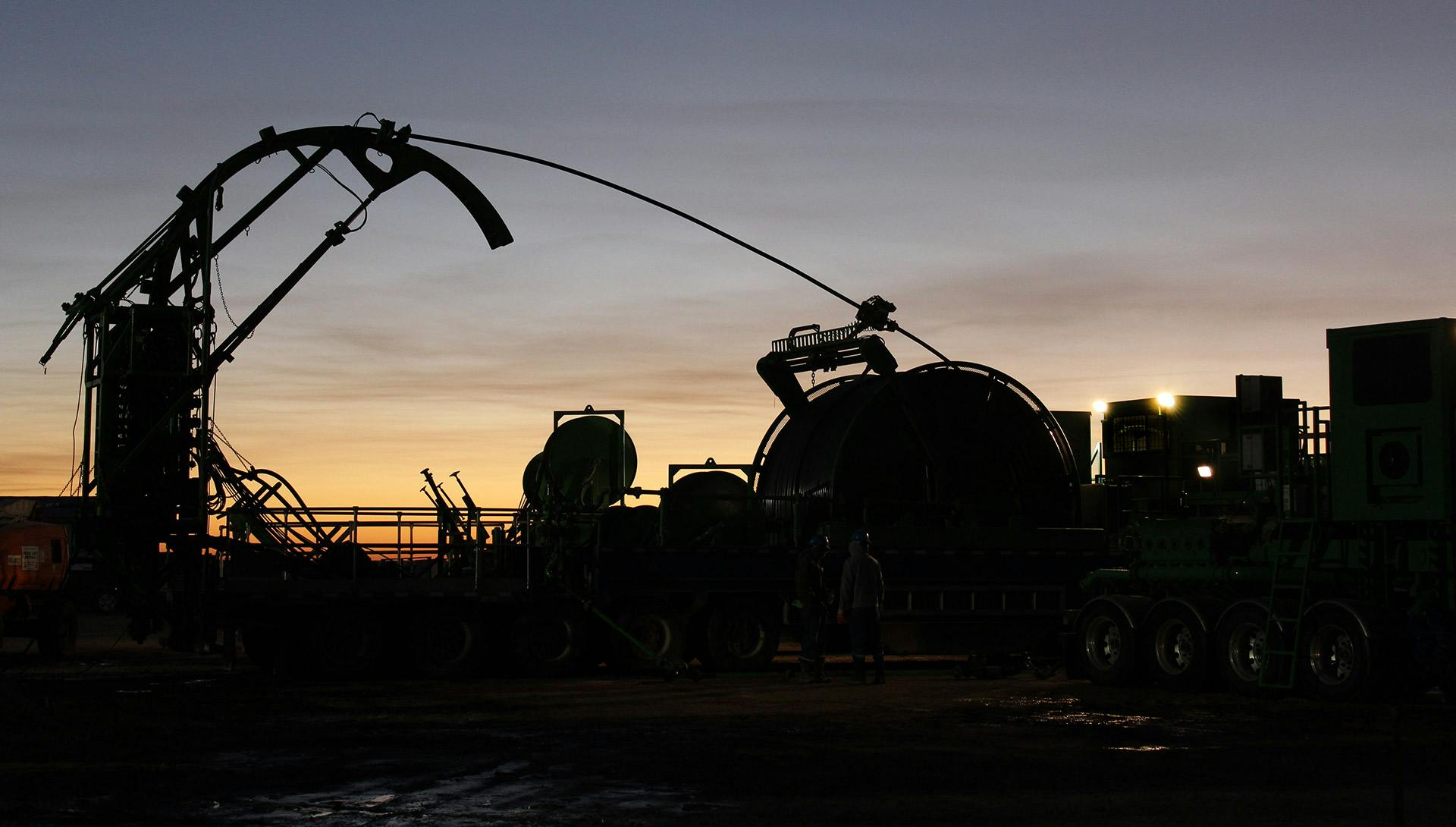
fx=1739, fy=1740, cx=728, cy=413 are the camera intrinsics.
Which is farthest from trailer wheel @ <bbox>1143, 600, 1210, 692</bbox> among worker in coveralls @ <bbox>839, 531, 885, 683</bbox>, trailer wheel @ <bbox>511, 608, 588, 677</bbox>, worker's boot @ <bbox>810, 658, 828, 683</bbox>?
trailer wheel @ <bbox>511, 608, 588, 677</bbox>

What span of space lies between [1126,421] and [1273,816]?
15377mm

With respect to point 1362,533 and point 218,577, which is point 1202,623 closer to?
point 1362,533

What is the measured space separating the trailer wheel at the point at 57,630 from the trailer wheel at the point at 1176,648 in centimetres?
1871

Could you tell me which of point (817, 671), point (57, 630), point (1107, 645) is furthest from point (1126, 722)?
point (57, 630)

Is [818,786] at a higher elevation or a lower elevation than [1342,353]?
lower

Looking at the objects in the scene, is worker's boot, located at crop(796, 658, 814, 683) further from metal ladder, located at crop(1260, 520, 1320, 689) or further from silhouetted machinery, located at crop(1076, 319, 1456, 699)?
metal ladder, located at crop(1260, 520, 1320, 689)

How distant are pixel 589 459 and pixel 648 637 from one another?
3092 millimetres

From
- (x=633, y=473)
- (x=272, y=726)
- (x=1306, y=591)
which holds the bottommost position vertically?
(x=272, y=726)

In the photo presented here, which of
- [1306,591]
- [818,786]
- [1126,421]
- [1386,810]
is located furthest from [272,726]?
[1126,421]

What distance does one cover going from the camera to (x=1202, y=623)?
67.6 feet

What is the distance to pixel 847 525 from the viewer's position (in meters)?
25.8

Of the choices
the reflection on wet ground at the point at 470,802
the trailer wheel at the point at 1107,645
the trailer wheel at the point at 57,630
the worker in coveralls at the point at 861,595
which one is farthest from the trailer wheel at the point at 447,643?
the reflection on wet ground at the point at 470,802

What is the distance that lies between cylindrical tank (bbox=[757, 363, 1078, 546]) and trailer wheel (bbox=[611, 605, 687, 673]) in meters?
2.52

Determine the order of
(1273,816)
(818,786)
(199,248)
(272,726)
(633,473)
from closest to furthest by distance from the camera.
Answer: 1. (1273,816)
2. (818,786)
3. (272,726)
4. (199,248)
5. (633,473)
